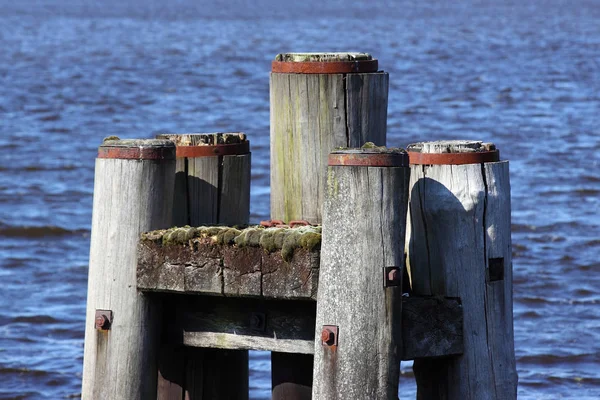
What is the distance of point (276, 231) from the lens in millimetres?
4566

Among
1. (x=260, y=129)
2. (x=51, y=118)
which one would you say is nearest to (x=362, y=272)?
(x=260, y=129)

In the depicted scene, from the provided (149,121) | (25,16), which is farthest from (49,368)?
(25,16)

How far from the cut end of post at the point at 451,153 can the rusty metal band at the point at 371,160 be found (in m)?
0.40

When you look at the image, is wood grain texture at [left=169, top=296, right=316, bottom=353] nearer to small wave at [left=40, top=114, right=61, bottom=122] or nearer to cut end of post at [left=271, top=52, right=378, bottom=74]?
cut end of post at [left=271, top=52, right=378, bottom=74]

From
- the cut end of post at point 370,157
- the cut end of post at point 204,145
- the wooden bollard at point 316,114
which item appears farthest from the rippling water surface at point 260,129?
the cut end of post at point 370,157

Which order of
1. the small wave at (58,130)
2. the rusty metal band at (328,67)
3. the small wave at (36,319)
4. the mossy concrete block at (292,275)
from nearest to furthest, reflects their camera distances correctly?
the mossy concrete block at (292,275)
the rusty metal band at (328,67)
the small wave at (36,319)
the small wave at (58,130)

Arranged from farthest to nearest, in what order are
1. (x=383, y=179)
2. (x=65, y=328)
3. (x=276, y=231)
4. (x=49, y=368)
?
(x=65, y=328) → (x=49, y=368) → (x=276, y=231) → (x=383, y=179)

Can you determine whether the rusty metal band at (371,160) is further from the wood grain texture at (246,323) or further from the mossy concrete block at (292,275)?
the wood grain texture at (246,323)

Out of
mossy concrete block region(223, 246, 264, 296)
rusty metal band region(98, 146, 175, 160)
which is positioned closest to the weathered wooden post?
mossy concrete block region(223, 246, 264, 296)

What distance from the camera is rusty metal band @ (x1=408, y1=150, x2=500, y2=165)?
184 inches

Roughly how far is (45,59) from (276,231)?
34059 millimetres

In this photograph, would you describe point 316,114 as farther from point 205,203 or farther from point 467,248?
point 467,248

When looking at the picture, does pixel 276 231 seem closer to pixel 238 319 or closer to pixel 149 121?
pixel 238 319

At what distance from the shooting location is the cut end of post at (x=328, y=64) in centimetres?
498
